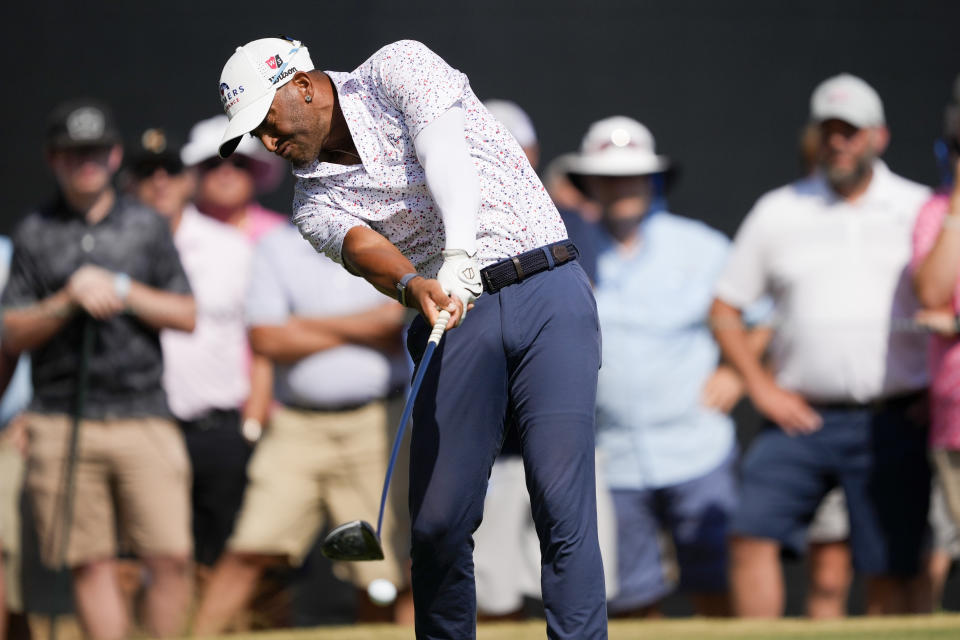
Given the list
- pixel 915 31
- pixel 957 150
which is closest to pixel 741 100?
pixel 915 31

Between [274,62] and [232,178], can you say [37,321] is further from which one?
[274,62]

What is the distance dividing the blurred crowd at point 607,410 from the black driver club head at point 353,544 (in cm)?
185

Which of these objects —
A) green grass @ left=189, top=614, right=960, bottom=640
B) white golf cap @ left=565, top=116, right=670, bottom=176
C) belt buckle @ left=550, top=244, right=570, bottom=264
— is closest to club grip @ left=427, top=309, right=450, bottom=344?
belt buckle @ left=550, top=244, right=570, bottom=264

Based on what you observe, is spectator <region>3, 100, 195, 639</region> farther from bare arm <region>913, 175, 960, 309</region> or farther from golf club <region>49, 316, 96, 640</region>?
bare arm <region>913, 175, 960, 309</region>

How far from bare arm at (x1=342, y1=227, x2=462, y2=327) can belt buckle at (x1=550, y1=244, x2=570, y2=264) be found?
0.35m

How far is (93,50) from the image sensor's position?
8430mm

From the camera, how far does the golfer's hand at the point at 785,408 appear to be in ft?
20.3

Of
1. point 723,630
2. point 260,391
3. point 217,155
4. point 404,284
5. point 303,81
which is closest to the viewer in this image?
point 404,284

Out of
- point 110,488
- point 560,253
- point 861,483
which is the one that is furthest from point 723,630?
point 110,488

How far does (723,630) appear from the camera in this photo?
565 cm

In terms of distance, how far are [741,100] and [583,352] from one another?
4.80 metres

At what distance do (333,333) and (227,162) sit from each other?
1650mm

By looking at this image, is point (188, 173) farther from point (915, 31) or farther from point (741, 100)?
point (915, 31)

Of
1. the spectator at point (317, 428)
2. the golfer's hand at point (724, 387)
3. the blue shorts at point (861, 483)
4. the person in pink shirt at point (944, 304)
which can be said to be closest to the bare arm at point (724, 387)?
the golfer's hand at point (724, 387)
